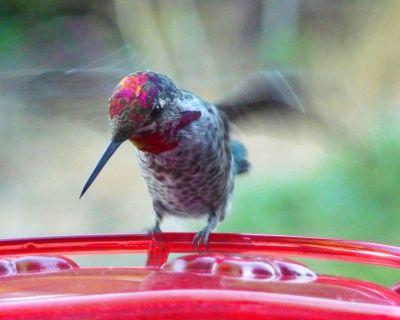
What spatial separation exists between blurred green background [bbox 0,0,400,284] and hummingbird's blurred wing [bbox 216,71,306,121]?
49.8 inches

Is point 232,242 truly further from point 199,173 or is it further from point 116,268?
point 199,173

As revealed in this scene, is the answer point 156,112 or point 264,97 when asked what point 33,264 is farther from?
point 264,97

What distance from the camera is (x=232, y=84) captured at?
3496mm

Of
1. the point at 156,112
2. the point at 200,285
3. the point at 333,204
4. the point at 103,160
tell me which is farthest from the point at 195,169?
the point at 333,204

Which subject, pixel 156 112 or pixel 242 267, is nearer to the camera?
pixel 242 267

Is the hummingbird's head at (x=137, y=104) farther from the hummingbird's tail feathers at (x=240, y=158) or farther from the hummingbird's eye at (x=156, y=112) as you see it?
the hummingbird's tail feathers at (x=240, y=158)

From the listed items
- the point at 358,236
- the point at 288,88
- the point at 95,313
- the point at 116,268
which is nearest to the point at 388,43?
the point at 358,236

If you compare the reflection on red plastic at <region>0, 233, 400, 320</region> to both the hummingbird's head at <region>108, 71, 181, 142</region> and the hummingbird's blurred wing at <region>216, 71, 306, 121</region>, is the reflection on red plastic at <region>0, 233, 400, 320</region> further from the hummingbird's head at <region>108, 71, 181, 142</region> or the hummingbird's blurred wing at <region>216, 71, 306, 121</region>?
the hummingbird's blurred wing at <region>216, 71, 306, 121</region>

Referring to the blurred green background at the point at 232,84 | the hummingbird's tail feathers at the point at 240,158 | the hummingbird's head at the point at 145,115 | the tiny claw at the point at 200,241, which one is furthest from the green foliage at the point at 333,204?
the tiny claw at the point at 200,241

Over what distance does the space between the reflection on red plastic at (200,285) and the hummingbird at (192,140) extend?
1.14ft

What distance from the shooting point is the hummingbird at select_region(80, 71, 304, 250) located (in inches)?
61.3

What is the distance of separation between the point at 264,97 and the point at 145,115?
0.49 meters

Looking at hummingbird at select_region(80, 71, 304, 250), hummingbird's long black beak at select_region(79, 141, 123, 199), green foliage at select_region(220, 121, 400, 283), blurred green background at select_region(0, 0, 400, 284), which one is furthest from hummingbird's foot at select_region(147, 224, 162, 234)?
green foliage at select_region(220, 121, 400, 283)

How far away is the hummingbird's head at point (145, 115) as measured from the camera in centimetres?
137
